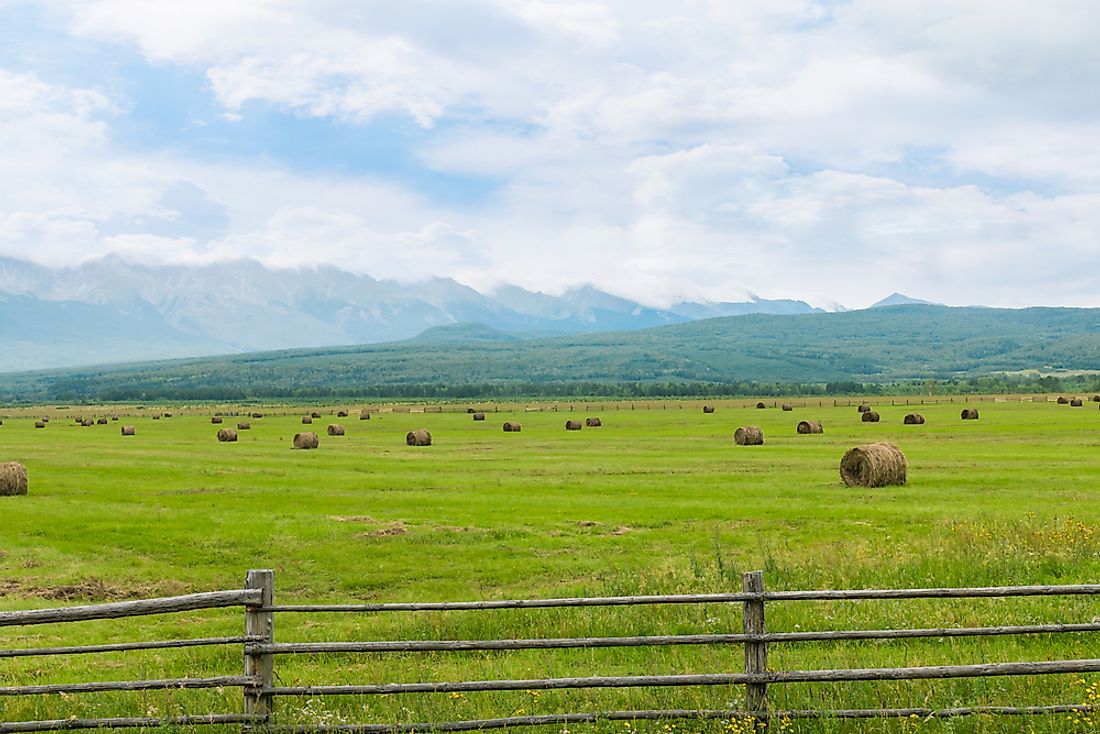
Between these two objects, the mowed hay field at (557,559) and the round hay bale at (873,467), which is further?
the round hay bale at (873,467)

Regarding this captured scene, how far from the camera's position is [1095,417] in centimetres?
7425

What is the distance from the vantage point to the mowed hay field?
38.8 ft

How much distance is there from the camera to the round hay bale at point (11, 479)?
34594 millimetres

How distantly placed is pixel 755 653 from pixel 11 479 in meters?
32.6

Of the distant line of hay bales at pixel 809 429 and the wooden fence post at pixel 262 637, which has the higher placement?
the wooden fence post at pixel 262 637

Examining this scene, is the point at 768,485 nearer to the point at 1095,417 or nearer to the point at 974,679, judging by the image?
the point at 974,679

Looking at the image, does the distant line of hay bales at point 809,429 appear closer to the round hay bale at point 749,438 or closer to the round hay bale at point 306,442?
the round hay bale at point 749,438

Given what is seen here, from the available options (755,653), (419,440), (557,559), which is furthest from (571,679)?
(419,440)

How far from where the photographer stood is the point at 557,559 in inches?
898

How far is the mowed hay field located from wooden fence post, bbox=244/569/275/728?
360mm

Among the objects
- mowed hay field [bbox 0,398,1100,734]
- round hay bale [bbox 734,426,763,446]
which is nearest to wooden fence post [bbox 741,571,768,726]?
mowed hay field [bbox 0,398,1100,734]

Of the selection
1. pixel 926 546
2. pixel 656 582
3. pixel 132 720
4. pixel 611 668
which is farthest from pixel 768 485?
pixel 132 720

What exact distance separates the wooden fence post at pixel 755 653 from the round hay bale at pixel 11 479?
32.5 metres

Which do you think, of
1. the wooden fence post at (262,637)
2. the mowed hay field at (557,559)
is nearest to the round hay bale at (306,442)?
the mowed hay field at (557,559)
